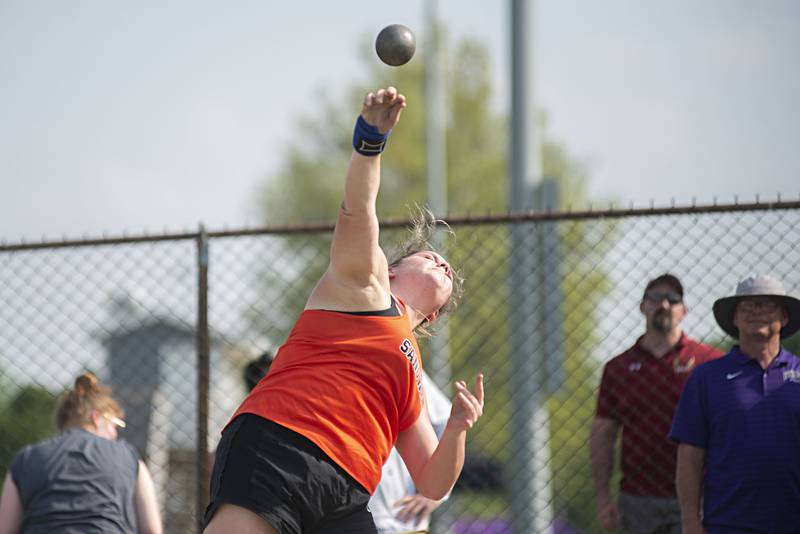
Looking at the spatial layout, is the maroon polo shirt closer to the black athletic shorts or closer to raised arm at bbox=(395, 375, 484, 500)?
raised arm at bbox=(395, 375, 484, 500)

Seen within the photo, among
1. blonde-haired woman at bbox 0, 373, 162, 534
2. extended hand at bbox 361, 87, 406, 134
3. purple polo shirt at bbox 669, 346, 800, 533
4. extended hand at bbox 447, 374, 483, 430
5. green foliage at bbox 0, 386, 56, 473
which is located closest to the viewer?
extended hand at bbox 361, 87, 406, 134

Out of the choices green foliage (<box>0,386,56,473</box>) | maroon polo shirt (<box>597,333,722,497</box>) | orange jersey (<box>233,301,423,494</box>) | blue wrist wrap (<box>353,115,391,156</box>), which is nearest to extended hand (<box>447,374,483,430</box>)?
orange jersey (<box>233,301,423,494</box>)

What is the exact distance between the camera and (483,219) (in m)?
5.09

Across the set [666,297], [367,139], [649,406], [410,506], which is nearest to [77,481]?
[410,506]

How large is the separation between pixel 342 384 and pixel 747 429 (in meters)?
2.21

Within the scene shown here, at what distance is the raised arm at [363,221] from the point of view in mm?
2773

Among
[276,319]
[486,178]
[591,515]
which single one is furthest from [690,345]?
[486,178]

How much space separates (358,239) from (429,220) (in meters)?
0.90

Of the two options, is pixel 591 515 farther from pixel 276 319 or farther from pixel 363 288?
pixel 363 288

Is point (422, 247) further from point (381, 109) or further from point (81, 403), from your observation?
point (81, 403)

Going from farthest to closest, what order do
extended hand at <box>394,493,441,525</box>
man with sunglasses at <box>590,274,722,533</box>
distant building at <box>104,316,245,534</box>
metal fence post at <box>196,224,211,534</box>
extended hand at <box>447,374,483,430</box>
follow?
distant building at <box>104,316,245,534</box>, metal fence post at <box>196,224,211,534</box>, man with sunglasses at <box>590,274,722,533</box>, extended hand at <box>394,493,441,525</box>, extended hand at <box>447,374,483,430</box>

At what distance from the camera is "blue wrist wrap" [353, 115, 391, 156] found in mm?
2773

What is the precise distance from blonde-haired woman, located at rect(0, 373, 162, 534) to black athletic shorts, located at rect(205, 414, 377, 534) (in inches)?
70.1

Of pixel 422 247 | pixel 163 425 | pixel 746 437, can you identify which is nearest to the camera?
pixel 422 247
